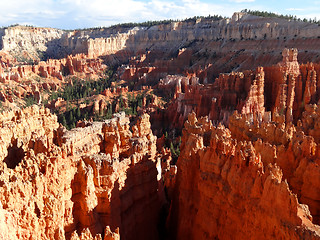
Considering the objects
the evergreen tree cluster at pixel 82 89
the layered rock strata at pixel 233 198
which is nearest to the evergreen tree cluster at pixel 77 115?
the evergreen tree cluster at pixel 82 89

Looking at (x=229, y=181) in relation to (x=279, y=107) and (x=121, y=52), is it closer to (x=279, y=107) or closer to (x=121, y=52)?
(x=279, y=107)

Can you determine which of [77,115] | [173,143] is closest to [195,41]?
[77,115]

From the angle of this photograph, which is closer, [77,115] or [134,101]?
[77,115]

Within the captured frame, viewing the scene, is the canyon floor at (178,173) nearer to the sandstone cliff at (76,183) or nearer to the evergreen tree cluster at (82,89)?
the sandstone cliff at (76,183)

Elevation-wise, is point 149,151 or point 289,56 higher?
point 289,56

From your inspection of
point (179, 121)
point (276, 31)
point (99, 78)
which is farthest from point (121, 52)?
point (179, 121)

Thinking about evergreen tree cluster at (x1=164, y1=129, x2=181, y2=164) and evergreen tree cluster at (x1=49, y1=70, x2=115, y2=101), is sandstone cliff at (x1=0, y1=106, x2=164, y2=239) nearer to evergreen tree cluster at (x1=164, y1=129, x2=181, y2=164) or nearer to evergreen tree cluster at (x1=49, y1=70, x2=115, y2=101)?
evergreen tree cluster at (x1=164, y1=129, x2=181, y2=164)

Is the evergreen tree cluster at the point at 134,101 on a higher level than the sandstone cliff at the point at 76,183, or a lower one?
lower

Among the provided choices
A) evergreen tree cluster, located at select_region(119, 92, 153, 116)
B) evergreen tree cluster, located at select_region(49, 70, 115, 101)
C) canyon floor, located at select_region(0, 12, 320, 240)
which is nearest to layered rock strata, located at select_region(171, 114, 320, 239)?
canyon floor, located at select_region(0, 12, 320, 240)

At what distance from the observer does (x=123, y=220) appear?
13.1 metres

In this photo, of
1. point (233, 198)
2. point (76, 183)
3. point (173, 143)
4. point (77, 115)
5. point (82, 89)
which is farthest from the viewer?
point (82, 89)

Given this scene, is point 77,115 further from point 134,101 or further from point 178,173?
point 178,173

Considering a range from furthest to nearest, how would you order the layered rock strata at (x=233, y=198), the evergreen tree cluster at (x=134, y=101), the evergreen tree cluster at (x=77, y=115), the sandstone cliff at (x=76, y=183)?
1. the evergreen tree cluster at (x=134, y=101)
2. the evergreen tree cluster at (x=77, y=115)
3. the layered rock strata at (x=233, y=198)
4. the sandstone cliff at (x=76, y=183)

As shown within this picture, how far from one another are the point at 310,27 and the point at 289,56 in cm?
3223
